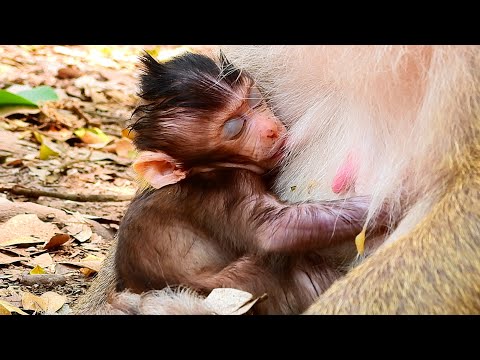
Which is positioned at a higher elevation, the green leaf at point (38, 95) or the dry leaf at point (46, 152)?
the green leaf at point (38, 95)

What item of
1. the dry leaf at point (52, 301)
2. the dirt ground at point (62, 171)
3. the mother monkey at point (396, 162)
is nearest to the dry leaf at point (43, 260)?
the dirt ground at point (62, 171)

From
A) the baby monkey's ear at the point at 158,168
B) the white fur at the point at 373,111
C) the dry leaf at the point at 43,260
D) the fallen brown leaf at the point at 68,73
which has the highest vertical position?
the white fur at the point at 373,111

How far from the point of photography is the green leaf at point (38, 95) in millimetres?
5191

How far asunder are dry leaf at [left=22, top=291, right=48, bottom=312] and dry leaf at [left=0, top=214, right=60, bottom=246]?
615 millimetres

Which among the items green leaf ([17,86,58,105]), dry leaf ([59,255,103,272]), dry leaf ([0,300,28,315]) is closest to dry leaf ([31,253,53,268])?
dry leaf ([59,255,103,272])

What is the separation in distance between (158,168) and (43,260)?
90 centimetres

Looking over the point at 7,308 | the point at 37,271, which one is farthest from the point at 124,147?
the point at 7,308

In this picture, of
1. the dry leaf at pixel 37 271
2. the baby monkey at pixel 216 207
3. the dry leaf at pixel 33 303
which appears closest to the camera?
the baby monkey at pixel 216 207

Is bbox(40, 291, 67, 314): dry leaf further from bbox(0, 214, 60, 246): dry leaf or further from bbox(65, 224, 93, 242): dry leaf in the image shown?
bbox(65, 224, 93, 242): dry leaf

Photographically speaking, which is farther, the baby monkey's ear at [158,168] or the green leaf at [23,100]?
the green leaf at [23,100]

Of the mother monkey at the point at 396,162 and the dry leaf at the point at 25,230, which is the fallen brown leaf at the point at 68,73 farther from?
the mother monkey at the point at 396,162

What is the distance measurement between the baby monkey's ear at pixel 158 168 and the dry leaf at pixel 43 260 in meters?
0.83
